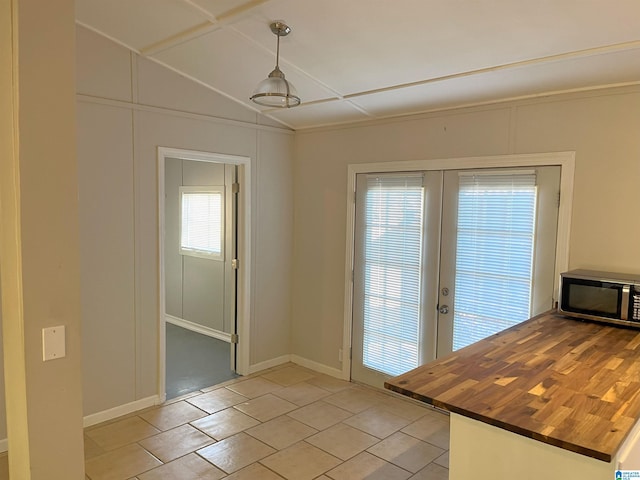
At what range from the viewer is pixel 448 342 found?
3.87 meters

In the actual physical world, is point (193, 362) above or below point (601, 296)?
below

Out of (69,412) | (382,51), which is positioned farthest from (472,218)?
(69,412)

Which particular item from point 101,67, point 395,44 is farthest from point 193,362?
point 395,44

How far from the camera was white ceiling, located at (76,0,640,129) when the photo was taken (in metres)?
2.40

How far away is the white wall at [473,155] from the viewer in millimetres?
2988

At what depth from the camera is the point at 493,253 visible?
3.56 metres

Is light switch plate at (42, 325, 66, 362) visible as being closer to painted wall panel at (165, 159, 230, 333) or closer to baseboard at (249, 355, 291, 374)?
baseboard at (249, 355, 291, 374)

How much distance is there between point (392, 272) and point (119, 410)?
2.54 meters

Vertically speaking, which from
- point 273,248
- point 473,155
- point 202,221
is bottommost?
point 273,248

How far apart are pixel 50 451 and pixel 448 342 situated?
3.00 meters

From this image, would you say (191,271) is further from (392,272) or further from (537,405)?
(537,405)

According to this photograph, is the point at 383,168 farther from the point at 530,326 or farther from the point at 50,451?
the point at 50,451

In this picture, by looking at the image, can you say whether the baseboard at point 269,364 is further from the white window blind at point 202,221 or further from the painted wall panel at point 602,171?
the painted wall panel at point 602,171

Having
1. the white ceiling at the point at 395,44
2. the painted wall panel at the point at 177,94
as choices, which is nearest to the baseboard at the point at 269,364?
the painted wall panel at the point at 177,94
